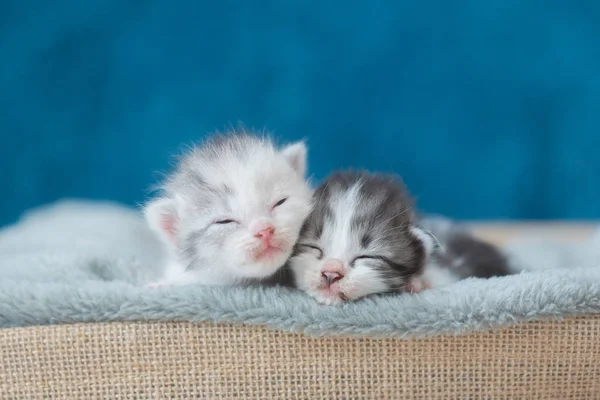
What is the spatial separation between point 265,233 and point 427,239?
16.1 inches

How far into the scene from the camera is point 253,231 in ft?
4.46

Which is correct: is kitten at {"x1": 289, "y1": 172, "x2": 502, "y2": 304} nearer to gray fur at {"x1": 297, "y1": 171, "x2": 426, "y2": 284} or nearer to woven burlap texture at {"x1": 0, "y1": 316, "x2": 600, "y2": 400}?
gray fur at {"x1": 297, "y1": 171, "x2": 426, "y2": 284}

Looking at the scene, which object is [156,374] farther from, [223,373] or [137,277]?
[137,277]

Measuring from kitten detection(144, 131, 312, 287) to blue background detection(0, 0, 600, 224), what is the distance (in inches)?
65.2

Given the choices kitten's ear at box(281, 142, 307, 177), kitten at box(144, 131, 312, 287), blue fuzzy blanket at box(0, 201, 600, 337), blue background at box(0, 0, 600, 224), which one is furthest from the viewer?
blue background at box(0, 0, 600, 224)

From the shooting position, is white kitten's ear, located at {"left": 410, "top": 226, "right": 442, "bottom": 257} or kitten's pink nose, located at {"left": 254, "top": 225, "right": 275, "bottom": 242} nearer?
kitten's pink nose, located at {"left": 254, "top": 225, "right": 275, "bottom": 242}

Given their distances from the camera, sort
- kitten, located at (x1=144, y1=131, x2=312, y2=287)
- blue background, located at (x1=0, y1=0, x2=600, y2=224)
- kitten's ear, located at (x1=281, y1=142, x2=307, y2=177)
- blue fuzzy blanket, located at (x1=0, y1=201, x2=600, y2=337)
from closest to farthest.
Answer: blue fuzzy blanket, located at (x1=0, y1=201, x2=600, y2=337), kitten, located at (x1=144, y1=131, x2=312, y2=287), kitten's ear, located at (x1=281, y1=142, x2=307, y2=177), blue background, located at (x1=0, y1=0, x2=600, y2=224)

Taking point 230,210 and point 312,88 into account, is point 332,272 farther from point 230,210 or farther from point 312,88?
point 312,88

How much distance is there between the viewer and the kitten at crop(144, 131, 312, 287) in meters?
1.38

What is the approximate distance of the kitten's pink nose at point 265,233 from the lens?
136cm

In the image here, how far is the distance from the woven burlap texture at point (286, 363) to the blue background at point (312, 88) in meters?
2.01

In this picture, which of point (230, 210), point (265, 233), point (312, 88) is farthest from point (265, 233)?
point (312, 88)

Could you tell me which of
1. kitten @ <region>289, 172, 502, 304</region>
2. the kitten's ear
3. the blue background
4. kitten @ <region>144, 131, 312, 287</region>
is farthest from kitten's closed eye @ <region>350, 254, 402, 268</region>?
the blue background

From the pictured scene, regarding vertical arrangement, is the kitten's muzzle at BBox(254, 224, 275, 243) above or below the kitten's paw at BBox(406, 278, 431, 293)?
above
